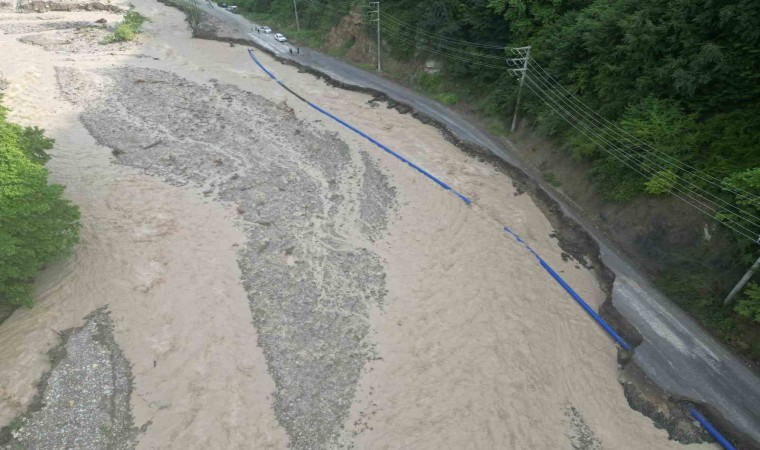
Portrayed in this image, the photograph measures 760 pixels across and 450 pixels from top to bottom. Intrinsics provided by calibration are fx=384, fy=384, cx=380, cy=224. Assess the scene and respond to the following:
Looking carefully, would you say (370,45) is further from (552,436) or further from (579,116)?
(552,436)

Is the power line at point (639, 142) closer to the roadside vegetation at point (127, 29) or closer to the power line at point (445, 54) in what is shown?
the power line at point (445, 54)

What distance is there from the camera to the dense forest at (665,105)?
59.1 feet

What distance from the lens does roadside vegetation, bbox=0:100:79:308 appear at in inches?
663

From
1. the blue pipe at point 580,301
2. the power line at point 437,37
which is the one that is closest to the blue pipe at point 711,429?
the blue pipe at point 580,301

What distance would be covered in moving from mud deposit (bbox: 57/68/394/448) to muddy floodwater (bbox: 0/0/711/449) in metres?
0.13

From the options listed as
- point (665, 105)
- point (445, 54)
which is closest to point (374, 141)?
point (445, 54)

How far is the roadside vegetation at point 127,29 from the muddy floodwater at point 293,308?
70.4 ft

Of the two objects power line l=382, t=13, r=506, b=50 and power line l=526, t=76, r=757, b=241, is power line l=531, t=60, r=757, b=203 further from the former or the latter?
power line l=382, t=13, r=506, b=50

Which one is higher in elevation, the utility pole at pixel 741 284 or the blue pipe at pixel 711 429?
the utility pole at pixel 741 284

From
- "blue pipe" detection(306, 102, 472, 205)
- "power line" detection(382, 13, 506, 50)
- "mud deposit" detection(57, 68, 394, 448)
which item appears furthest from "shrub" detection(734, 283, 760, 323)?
"power line" detection(382, 13, 506, 50)

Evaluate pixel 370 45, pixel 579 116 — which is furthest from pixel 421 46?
pixel 579 116

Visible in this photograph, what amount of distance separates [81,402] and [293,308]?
8943mm

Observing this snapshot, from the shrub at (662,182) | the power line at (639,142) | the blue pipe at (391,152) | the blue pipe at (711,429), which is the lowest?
the blue pipe at (711,429)

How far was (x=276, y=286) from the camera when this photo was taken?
2023 cm
